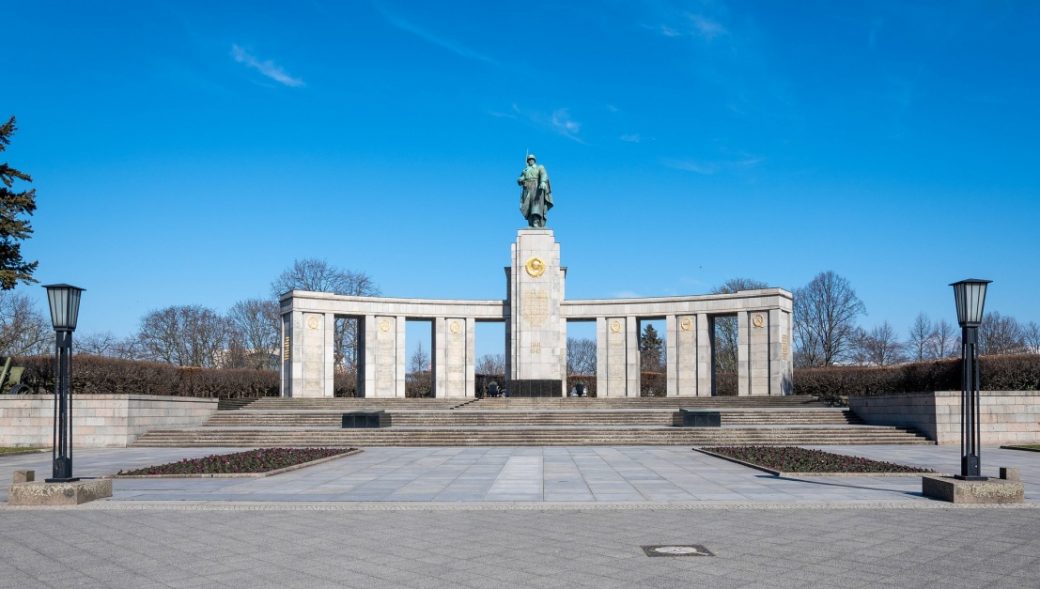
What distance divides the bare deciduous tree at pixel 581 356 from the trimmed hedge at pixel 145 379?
65.2 meters

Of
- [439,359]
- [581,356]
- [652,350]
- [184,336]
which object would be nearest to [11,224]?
[439,359]

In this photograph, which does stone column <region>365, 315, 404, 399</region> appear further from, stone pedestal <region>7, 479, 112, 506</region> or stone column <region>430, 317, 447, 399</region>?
stone pedestal <region>7, 479, 112, 506</region>

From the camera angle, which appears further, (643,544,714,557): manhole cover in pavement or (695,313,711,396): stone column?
(695,313,711,396): stone column

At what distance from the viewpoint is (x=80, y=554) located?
912 cm

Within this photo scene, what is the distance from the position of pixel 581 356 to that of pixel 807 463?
308 ft

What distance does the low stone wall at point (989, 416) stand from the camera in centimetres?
2589

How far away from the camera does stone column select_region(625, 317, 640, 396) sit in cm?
4622

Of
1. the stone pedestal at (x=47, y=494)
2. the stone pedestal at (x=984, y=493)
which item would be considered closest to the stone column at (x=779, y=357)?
the stone pedestal at (x=984, y=493)

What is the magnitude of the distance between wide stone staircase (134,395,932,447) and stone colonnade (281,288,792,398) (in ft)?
14.2

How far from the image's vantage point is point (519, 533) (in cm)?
1023

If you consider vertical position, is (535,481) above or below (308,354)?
below

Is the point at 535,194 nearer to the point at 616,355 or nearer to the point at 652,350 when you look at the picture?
the point at 616,355

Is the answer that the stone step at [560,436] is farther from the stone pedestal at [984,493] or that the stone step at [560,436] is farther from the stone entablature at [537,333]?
the stone entablature at [537,333]

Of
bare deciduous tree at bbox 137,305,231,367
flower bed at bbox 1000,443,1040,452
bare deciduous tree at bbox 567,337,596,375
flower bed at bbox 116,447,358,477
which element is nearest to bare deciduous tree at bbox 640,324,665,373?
bare deciduous tree at bbox 567,337,596,375
